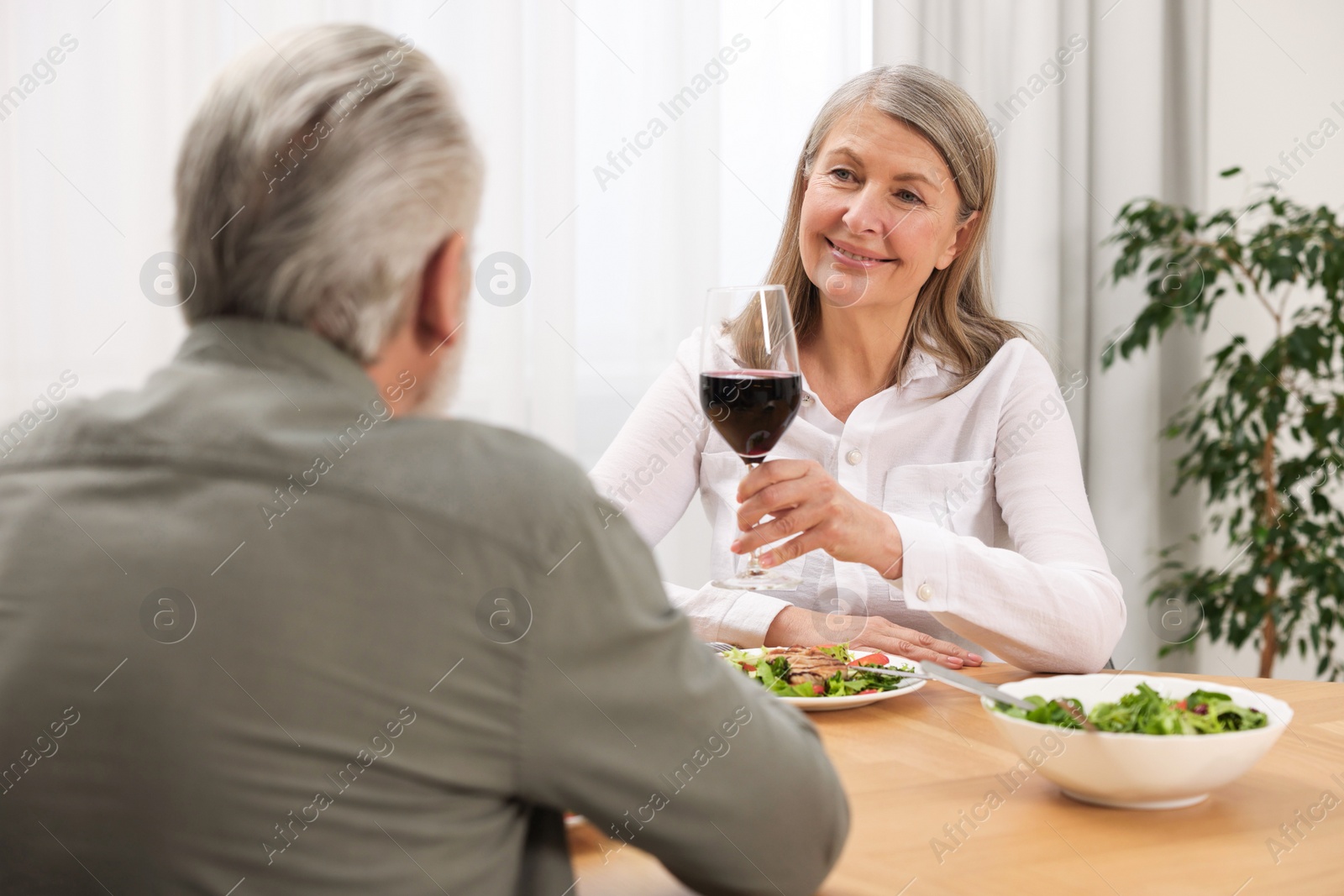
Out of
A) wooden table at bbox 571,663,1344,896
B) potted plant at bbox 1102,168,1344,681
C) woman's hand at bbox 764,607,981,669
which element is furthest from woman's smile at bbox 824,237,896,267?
potted plant at bbox 1102,168,1344,681

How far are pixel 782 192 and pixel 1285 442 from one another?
6.38 feet

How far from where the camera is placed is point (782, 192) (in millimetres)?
3068

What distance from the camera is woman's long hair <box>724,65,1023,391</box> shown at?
1.93 m

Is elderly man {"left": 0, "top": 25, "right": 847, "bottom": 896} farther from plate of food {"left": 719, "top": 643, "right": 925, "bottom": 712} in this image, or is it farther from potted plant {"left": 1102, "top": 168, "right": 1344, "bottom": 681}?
potted plant {"left": 1102, "top": 168, "right": 1344, "bottom": 681}

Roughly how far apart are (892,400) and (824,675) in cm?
82

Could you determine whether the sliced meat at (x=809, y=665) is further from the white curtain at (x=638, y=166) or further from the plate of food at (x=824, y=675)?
the white curtain at (x=638, y=166)

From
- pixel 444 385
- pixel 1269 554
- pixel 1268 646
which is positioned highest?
pixel 444 385

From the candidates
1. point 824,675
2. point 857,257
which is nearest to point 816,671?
point 824,675

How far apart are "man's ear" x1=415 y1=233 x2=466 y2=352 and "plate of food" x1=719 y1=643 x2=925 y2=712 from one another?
0.60m

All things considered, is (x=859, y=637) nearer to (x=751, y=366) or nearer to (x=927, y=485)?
(x=927, y=485)

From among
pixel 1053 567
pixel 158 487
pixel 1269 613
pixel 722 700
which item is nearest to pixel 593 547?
pixel 722 700

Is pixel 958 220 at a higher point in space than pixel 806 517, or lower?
higher

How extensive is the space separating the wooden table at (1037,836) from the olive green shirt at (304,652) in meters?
0.22

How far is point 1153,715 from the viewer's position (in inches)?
39.2
